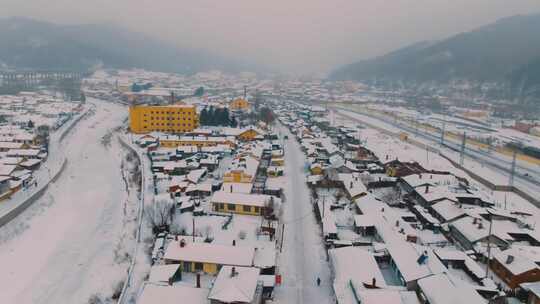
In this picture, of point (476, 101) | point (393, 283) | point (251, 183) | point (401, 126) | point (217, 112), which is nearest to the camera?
point (393, 283)

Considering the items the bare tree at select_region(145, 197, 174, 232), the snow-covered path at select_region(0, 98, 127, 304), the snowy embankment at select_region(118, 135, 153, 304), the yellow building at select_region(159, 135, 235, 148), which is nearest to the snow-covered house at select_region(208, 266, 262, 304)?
the snowy embankment at select_region(118, 135, 153, 304)

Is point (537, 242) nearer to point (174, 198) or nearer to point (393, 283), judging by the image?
point (393, 283)

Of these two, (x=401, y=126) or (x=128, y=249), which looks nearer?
(x=128, y=249)

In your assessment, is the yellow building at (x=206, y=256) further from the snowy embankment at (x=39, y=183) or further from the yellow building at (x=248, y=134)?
the yellow building at (x=248, y=134)

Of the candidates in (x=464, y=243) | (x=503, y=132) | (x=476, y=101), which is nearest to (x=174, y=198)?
(x=464, y=243)

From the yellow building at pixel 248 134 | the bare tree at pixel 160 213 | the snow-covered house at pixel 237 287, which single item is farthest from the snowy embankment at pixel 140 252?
the yellow building at pixel 248 134

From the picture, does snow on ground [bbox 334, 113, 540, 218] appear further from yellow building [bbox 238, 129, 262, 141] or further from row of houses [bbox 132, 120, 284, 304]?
yellow building [bbox 238, 129, 262, 141]

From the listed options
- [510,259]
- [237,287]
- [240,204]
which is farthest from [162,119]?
[510,259]
